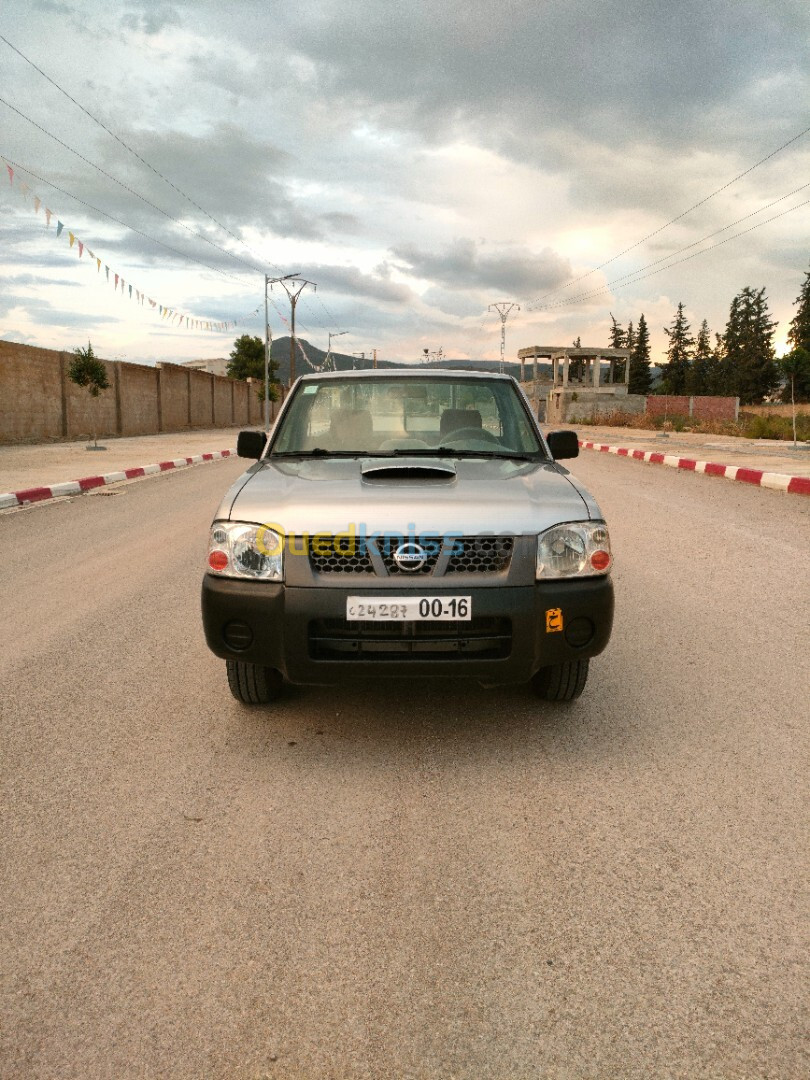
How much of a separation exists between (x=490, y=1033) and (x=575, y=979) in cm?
26

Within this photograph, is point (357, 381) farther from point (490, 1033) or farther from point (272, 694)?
point (490, 1033)

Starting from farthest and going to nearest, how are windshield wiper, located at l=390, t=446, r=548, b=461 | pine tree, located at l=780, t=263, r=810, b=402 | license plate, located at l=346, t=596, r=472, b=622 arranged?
pine tree, located at l=780, t=263, r=810, b=402, windshield wiper, located at l=390, t=446, r=548, b=461, license plate, located at l=346, t=596, r=472, b=622

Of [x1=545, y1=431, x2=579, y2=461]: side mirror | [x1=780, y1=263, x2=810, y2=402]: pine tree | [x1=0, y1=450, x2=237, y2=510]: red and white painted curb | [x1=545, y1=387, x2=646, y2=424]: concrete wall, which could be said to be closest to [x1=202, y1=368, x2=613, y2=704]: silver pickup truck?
[x1=545, y1=431, x2=579, y2=461]: side mirror

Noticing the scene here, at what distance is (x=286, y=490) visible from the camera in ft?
11.0

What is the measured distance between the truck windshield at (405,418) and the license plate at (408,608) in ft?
4.04

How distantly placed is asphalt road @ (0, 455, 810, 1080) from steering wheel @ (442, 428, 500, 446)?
1.22 m

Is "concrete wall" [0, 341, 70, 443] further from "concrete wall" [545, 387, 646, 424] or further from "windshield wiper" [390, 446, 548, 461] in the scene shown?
"concrete wall" [545, 387, 646, 424]

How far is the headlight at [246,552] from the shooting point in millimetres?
3111

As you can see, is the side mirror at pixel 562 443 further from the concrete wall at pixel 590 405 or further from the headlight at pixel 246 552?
the concrete wall at pixel 590 405

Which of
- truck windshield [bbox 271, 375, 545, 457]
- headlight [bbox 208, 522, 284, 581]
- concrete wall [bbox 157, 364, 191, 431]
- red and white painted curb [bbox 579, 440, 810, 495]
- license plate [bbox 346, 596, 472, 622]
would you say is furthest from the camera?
concrete wall [bbox 157, 364, 191, 431]

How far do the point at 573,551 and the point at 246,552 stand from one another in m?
1.22

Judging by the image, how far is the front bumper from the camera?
303 centimetres

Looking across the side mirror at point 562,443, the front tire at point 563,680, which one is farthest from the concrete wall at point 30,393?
the front tire at point 563,680

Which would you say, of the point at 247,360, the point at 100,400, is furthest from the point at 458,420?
the point at 247,360
